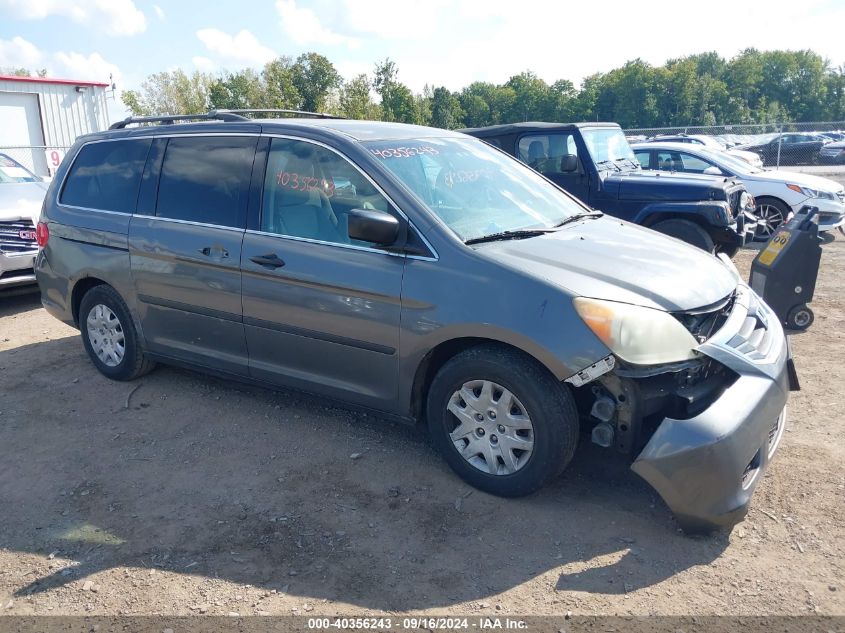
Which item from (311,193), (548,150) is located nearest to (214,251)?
(311,193)

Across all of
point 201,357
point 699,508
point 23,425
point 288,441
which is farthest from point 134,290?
point 699,508

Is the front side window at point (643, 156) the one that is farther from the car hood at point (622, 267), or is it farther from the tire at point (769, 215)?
the car hood at point (622, 267)

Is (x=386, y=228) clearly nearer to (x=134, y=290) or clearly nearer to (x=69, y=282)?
(x=134, y=290)

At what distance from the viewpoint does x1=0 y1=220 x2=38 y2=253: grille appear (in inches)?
295

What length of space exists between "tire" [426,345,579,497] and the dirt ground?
0.52 ft

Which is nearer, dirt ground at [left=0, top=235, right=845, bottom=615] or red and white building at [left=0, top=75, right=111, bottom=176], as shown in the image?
dirt ground at [left=0, top=235, right=845, bottom=615]

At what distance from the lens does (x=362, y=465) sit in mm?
4059

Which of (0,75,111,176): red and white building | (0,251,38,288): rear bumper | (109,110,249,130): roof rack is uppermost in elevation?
(0,75,111,176): red and white building

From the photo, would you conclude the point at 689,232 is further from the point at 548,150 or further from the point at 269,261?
the point at 269,261

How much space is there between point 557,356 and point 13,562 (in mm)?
2697

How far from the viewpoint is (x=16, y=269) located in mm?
7492

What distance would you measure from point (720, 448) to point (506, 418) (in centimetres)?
98

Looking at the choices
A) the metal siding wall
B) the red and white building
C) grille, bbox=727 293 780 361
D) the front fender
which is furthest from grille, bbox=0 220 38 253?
the metal siding wall

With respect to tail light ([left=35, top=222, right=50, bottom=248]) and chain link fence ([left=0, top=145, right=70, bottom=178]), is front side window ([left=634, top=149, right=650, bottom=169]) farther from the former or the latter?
chain link fence ([left=0, top=145, right=70, bottom=178])
